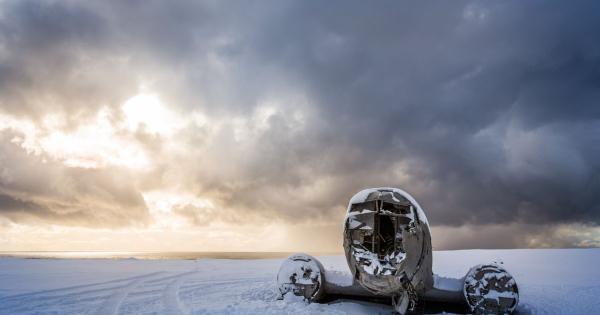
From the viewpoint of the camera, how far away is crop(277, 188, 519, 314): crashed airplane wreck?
24.3 ft

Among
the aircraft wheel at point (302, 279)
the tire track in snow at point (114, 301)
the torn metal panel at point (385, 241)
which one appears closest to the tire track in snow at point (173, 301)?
the tire track in snow at point (114, 301)

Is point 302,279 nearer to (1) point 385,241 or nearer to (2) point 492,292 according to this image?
(1) point 385,241

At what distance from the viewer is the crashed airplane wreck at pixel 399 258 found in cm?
A: 740

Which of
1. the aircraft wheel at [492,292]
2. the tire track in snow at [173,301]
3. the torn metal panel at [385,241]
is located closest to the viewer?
the torn metal panel at [385,241]

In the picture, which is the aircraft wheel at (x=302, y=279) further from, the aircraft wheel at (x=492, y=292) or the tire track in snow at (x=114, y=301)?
the tire track in snow at (x=114, y=301)

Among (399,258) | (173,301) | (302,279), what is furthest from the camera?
(173,301)

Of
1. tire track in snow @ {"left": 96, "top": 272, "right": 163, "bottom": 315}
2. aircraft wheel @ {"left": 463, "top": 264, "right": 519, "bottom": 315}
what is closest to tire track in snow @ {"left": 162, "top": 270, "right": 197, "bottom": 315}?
tire track in snow @ {"left": 96, "top": 272, "right": 163, "bottom": 315}

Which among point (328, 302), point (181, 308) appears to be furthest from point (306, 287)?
point (181, 308)

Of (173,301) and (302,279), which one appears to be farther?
(173,301)

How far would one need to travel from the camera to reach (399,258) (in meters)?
7.34

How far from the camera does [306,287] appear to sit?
11.2m

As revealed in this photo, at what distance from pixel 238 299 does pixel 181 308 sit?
6.83ft

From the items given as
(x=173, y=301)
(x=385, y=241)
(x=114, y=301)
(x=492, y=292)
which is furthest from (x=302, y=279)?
(x=114, y=301)

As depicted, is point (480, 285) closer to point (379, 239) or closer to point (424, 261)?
point (424, 261)
